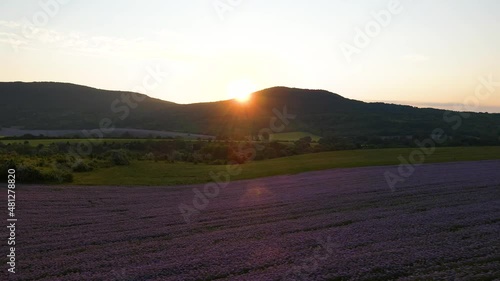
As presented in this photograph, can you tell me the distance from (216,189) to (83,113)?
142 metres

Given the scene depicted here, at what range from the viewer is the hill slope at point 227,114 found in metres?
136

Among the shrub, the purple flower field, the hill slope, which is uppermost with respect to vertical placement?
the hill slope

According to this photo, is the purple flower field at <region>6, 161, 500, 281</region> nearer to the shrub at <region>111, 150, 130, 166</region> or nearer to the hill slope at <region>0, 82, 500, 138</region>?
the shrub at <region>111, 150, 130, 166</region>

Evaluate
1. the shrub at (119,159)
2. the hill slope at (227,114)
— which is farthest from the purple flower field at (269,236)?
the hill slope at (227,114)

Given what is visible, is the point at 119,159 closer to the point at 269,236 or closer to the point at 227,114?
the point at 269,236

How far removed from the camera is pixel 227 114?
6107 inches

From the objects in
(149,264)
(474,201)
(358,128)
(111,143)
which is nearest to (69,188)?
(149,264)

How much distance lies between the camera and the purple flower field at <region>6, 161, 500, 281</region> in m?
10.9

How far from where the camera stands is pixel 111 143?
268ft

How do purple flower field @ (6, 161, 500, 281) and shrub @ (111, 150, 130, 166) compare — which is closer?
purple flower field @ (6, 161, 500, 281)

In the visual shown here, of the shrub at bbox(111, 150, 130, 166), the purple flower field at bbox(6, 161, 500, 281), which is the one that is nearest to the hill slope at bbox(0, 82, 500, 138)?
the shrub at bbox(111, 150, 130, 166)

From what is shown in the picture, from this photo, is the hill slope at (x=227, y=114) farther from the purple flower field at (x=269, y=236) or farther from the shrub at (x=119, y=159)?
the purple flower field at (x=269, y=236)

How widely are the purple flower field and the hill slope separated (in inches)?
3864

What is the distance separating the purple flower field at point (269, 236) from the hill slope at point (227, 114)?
9815 cm
